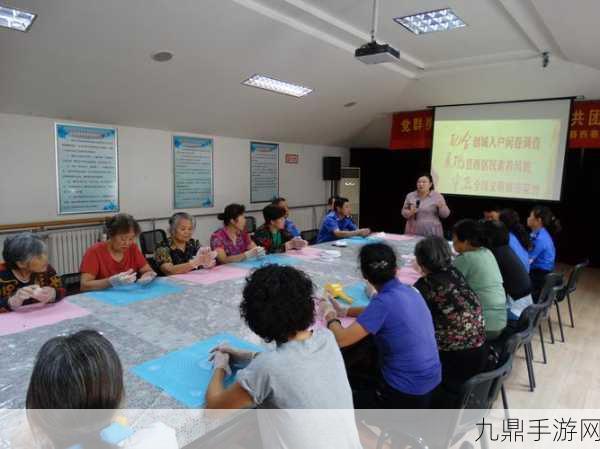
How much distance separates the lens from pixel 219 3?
3.07m

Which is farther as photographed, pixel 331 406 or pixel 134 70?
pixel 134 70

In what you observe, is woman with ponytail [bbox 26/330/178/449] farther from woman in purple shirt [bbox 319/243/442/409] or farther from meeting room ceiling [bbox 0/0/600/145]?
meeting room ceiling [bbox 0/0/600/145]

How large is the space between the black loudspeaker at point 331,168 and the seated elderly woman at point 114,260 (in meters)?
5.30

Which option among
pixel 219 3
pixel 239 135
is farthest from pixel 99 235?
pixel 219 3

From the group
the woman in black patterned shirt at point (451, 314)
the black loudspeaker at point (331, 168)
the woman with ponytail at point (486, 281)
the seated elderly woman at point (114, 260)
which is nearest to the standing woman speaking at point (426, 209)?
the woman with ponytail at point (486, 281)

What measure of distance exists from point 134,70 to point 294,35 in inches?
60.7

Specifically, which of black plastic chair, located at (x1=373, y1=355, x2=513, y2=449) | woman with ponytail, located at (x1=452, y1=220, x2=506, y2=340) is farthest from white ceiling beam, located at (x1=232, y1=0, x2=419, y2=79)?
black plastic chair, located at (x1=373, y1=355, x2=513, y2=449)

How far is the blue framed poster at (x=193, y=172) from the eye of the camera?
5.14m

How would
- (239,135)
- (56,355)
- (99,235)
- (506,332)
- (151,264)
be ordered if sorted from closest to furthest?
(56,355)
(506,332)
(151,264)
(99,235)
(239,135)

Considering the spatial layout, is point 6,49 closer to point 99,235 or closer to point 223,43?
point 223,43

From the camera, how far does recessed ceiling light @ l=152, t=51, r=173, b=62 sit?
11.6 feet

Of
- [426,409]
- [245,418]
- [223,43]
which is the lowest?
[426,409]

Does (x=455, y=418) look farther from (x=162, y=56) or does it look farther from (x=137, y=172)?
(x=137, y=172)

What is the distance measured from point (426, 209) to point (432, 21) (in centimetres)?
194
